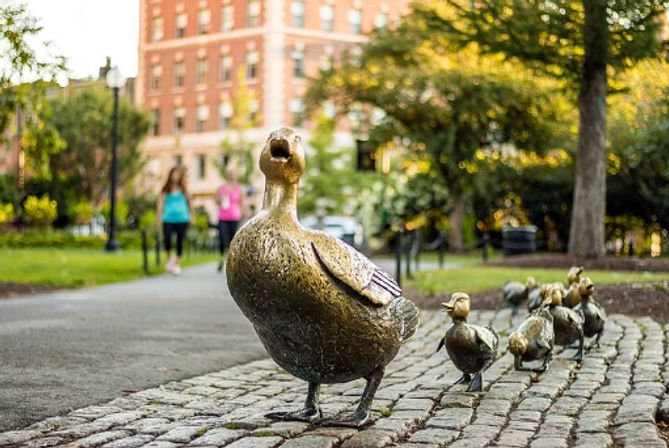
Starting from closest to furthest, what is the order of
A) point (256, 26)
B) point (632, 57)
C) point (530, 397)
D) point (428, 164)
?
point (530, 397) → point (632, 57) → point (428, 164) → point (256, 26)

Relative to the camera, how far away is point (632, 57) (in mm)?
17938

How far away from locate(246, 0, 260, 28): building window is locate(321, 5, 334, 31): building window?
439 cm

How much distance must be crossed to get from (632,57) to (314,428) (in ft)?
48.7

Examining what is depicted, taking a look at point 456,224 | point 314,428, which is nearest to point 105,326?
point 314,428

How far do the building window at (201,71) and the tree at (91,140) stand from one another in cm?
1029

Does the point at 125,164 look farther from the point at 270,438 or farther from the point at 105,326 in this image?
the point at 270,438

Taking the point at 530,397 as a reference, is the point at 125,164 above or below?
above

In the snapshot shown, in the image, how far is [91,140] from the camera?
51.9 metres

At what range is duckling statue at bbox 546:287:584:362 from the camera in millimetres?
7203

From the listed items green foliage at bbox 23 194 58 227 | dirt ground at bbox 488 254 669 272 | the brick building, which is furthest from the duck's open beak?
the brick building

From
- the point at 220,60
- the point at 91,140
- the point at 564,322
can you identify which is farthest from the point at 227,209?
the point at 220,60

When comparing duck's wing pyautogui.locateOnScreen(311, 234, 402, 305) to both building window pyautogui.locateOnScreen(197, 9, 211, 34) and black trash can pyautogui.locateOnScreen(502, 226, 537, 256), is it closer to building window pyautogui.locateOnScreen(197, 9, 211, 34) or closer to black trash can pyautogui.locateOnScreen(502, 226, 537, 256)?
black trash can pyautogui.locateOnScreen(502, 226, 537, 256)

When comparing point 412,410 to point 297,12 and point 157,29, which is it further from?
point 157,29

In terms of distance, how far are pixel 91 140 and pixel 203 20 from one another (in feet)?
46.7
